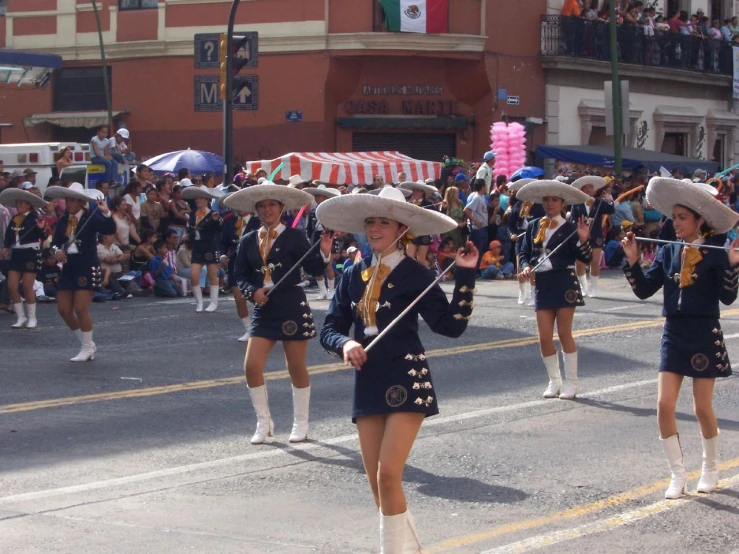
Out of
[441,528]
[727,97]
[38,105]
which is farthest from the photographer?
[727,97]

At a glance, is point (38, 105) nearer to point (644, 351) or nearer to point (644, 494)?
point (644, 351)

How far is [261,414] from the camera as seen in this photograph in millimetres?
8898

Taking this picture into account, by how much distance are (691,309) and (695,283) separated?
0.15m

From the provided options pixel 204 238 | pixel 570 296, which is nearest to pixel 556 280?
pixel 570 296

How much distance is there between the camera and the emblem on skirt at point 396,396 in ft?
18.5

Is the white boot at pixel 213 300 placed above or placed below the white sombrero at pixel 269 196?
below

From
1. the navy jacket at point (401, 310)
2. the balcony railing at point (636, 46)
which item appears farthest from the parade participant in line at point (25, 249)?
the balcony railing at point (636, 46)

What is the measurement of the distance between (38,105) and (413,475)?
29.5 m

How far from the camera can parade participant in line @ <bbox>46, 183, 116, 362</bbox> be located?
41.2ft

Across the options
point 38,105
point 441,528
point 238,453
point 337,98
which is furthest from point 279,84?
point 441,528

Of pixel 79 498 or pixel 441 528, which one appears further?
pixel 79 498

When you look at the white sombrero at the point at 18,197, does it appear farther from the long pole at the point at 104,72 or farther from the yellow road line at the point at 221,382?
the long pole at the point at 104,72

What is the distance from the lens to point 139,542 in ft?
20.8

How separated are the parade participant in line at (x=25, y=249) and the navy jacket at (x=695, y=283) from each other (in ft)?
31.3
